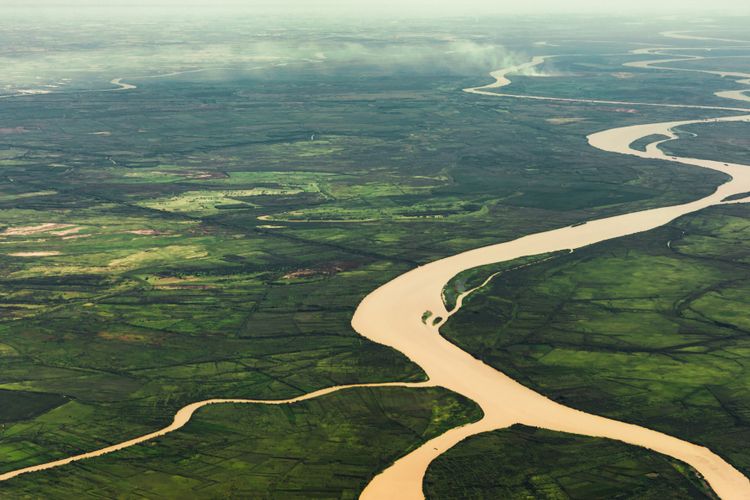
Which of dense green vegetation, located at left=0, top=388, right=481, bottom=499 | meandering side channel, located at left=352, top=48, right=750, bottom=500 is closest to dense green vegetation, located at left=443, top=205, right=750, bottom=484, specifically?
meandering side channel, located at left=352, top=48, right=750, bottom=500

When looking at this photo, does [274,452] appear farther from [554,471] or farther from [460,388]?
[554,471]

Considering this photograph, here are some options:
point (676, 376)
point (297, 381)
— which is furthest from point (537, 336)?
point (297, 381)

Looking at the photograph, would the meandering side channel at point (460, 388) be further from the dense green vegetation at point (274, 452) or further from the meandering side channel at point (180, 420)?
the meandering side channel at point (180, 420)

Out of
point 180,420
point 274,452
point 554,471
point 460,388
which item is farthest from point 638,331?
point 180,420

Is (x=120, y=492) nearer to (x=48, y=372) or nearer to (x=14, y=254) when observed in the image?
(x=48, y=372)

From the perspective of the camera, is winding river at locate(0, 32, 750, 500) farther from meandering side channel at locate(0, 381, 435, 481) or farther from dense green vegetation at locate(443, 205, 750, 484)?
dense green vegetation at locate(443, 205, 750, 484)

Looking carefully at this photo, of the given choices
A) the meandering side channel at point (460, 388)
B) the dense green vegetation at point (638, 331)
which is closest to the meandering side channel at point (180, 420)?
the meandering side channel at point (460, 388)
